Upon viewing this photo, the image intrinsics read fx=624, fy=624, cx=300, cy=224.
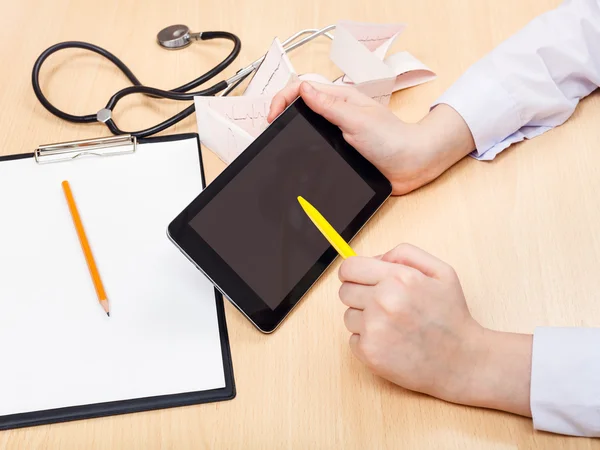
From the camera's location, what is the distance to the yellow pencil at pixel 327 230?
627 mm

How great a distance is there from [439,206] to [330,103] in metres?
0.18

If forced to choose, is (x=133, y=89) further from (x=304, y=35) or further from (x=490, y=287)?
(x=490, y=287)

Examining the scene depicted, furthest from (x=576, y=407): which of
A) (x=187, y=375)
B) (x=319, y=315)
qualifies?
(x=187, y=375)

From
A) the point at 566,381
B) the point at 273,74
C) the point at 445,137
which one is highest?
the point at 273,74

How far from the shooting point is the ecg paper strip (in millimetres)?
752

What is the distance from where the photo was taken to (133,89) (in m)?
0.83

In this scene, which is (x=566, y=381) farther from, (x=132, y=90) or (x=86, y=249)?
(x=132, y=90)

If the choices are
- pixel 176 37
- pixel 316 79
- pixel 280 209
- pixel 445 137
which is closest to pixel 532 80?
pixel 445 137

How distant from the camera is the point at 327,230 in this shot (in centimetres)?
64

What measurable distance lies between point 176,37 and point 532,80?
1.65 feet

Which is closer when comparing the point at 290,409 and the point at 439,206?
the point at 290,409

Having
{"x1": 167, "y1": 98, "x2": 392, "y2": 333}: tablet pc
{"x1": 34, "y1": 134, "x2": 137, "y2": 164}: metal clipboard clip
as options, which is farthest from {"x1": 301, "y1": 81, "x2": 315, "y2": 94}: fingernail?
{"x1": 34, "y1": 134, "x2": 137, "y2": 164}: metal clipboard clip

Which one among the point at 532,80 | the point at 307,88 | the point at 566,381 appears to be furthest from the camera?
the point at 532,80

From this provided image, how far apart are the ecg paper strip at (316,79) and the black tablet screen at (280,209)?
0.06m
